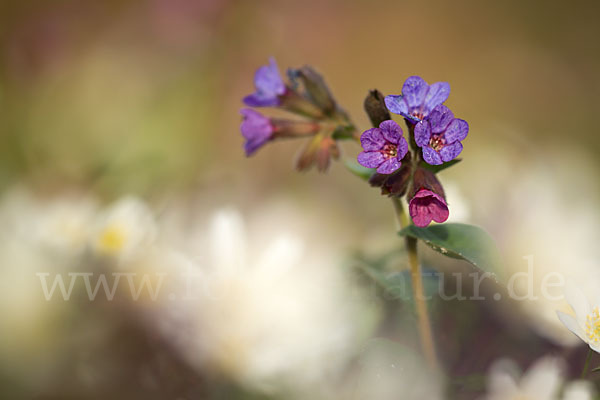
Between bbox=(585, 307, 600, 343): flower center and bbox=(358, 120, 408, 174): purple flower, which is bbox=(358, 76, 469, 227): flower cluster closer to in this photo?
bbox=(358, 120, 408, 174): purple flower

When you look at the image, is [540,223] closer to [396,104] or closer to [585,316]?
[585,316]

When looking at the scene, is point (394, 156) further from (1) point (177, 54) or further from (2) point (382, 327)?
(1) point (177, 54)

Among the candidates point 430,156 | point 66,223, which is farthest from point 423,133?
point 66,223

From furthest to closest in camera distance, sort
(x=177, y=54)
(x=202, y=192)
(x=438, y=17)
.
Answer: (x=438, y=17), (x=177, y=54), (x=202, y=192)

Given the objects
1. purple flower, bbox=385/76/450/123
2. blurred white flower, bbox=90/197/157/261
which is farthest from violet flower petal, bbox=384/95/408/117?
blurred white flower, bbox=90/197/157/261

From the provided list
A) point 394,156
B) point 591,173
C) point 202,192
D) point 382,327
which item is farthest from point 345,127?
point 591,173
